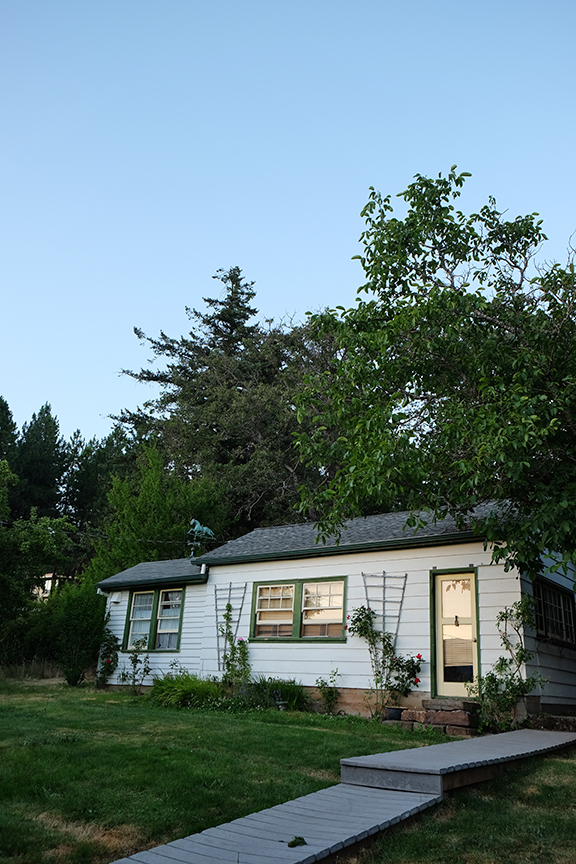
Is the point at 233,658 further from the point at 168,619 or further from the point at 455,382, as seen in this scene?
the point at 455,382

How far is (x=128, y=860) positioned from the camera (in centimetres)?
316

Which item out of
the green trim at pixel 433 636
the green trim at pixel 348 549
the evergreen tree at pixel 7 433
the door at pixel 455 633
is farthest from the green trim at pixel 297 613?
the evergreen tree at pixel 7 433

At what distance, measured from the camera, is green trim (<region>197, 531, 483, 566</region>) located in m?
10.7

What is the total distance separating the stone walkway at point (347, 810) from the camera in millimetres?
3297

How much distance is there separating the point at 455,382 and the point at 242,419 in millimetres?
18359

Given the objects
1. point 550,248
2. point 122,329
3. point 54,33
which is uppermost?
point 122,329

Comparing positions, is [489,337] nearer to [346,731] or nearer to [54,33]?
[346,731]

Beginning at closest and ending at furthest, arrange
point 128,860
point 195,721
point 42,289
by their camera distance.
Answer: point 128,860 → point 195,721 → point 42,289

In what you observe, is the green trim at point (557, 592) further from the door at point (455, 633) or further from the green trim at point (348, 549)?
the green trim at point (348, 549)

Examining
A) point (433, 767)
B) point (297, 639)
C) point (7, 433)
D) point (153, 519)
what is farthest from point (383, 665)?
point (7, 433)

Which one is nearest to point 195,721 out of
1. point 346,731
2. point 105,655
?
point 346,731

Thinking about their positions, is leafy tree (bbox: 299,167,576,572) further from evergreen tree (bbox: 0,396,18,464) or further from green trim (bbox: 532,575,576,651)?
evergreen tree (bbox: 0,396,18,464)

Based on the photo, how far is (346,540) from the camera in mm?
12383

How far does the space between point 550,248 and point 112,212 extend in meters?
11.6
